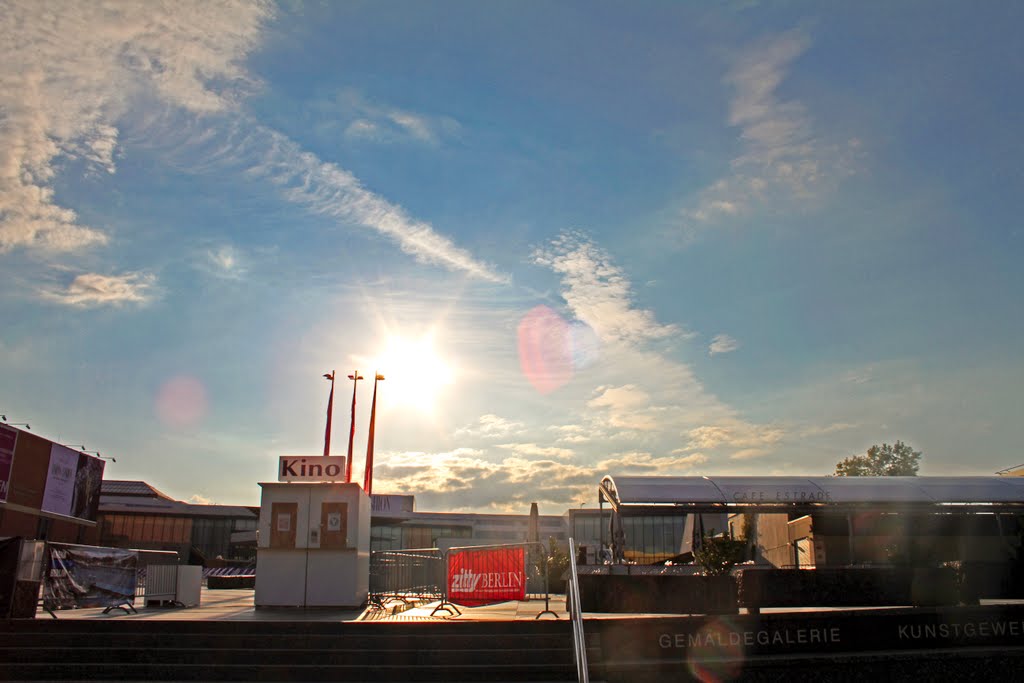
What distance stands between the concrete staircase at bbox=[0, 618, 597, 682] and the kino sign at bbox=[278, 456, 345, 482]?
192 inches

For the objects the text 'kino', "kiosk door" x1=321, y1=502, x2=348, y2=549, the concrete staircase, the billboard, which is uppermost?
the billboard

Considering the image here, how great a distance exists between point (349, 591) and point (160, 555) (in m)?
10.4

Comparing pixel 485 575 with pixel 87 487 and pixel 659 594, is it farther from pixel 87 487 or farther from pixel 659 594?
pixel 87 487

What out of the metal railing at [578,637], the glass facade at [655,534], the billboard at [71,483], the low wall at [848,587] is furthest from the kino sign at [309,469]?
the glass facade at [655,534]

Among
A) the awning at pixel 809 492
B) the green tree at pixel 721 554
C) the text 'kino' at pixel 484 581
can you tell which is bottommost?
the text 'kino' at pixel 484 581

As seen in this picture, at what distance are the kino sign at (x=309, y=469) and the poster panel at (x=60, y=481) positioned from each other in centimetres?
2706

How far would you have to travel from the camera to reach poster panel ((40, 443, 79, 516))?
1446 inches

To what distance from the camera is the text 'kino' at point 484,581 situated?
1555 centimetres

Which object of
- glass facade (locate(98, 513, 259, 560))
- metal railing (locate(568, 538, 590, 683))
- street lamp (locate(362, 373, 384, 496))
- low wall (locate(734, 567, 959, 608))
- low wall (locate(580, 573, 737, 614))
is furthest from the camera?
glass facade (locate(98, 513, 259, 560))

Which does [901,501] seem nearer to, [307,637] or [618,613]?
[618,613]

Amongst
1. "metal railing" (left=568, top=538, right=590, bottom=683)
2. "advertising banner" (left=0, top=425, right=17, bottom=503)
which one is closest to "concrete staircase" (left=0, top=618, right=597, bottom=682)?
"metal railing" (left=568, top=538, right=590, bottom=683)

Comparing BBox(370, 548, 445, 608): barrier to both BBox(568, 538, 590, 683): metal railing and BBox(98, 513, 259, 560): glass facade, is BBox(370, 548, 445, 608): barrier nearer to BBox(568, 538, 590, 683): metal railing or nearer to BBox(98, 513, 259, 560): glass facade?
BBox(568, 538, 590, 683): metal railing

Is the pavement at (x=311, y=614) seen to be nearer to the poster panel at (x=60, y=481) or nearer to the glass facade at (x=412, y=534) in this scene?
the poster panel at (x=60, y=481)

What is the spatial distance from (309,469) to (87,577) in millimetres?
5067
